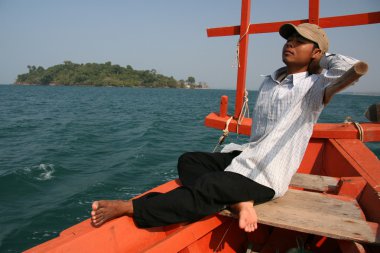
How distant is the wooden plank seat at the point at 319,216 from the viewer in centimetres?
140

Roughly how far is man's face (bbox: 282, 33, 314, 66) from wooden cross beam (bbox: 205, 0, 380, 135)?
1333 millimetres

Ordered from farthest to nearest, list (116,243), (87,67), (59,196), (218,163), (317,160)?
(87,67) → (59,196) → (317,160) → (218,163) → (116,243)

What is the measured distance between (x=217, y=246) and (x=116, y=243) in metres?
0.66

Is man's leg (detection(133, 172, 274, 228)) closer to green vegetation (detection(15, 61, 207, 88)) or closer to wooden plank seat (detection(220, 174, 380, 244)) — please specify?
wooden plank seat (detection(220, 174, 380, 244))

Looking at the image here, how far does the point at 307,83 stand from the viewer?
5.46ft

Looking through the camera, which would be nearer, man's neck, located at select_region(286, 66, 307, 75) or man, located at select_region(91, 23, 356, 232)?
man, located at select_region(91, 23, 356, 232)

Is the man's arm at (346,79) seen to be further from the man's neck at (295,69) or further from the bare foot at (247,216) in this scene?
the bare foot at (247,216)

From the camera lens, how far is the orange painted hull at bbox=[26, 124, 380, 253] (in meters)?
1.49

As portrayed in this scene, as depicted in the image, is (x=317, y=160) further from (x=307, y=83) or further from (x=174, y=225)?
(x=174, y=225)

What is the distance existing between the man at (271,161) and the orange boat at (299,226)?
8cm

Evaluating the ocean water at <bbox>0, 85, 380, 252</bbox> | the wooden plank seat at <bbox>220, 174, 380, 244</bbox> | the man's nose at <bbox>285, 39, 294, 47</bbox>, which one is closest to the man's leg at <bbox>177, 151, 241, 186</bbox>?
the wooden plank seat at <bbox>220, 174, 380, 244</bbox>

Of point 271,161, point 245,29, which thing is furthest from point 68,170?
point 271,161

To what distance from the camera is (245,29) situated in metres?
3.23

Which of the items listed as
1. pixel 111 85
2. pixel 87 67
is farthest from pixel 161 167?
pixel 87 67
